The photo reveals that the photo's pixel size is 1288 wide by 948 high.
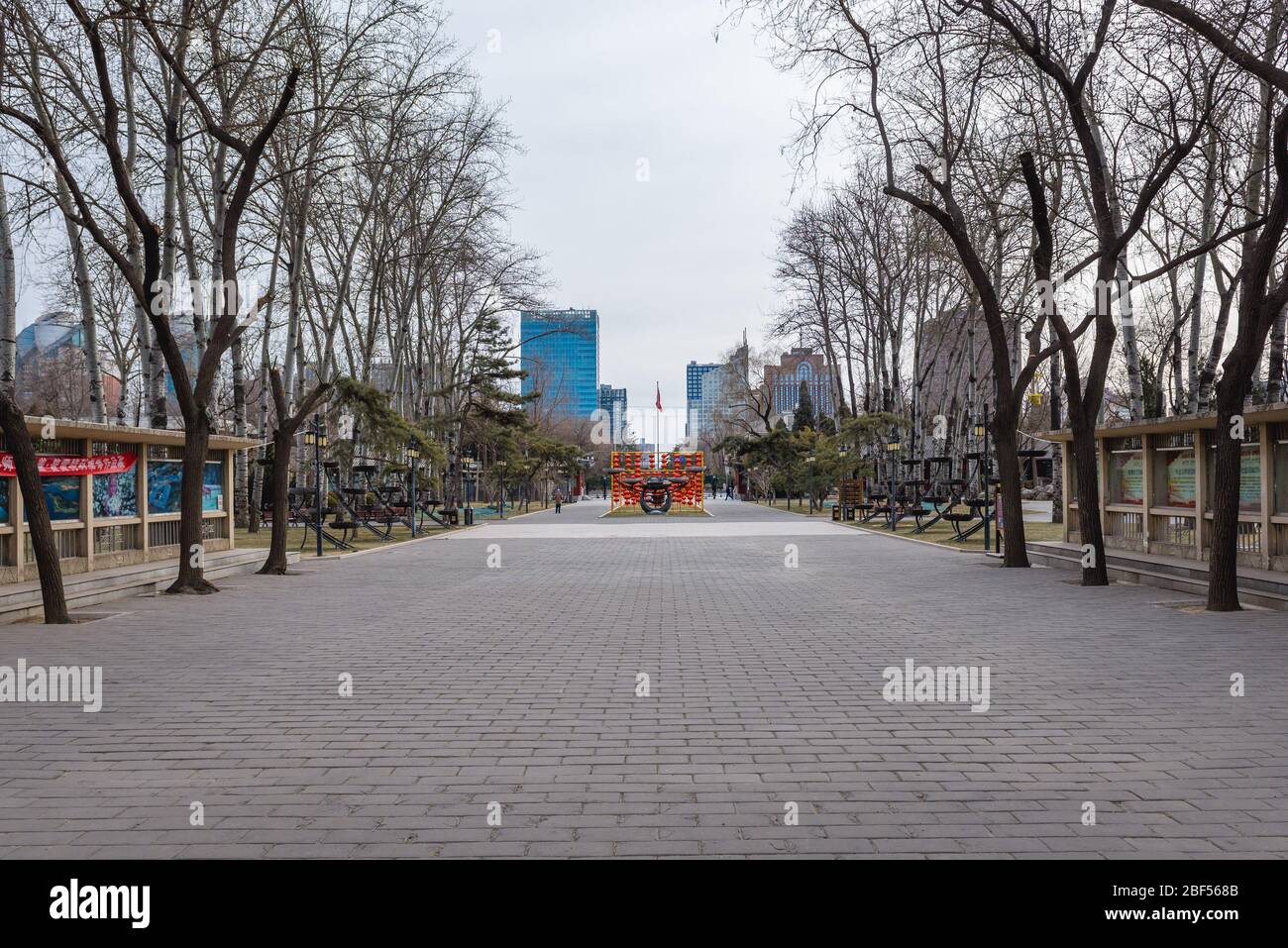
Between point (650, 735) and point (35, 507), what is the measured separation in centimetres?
893

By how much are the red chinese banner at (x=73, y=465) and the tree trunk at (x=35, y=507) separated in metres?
2.30

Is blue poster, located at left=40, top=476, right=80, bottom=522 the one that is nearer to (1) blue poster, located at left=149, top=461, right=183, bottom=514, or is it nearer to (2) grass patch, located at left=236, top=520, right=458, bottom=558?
(1) blue poster, located at left=149, top=461, right=183, bottom=514

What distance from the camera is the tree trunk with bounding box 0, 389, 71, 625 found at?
11.6m

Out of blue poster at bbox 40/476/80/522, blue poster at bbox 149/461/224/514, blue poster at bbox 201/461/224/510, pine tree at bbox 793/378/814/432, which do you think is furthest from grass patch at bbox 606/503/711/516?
blue poster at bbox 40/476/80/522

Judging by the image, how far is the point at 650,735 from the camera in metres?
6.32

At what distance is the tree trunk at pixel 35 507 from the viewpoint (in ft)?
37.9

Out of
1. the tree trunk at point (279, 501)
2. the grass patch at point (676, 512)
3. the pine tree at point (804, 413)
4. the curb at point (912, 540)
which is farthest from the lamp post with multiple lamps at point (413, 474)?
the pine tree at point (804, 413)

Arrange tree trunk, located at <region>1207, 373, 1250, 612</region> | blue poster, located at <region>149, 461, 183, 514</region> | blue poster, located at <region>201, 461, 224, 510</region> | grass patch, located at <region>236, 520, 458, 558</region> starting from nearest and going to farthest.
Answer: tree trunk, located at <region>1207, 373, 1250, 612</region>, blue poster, located at <region>149, 461, 183, 514</region>, blue poster, located at <region>201, 461, 224, 510</region>, grass patch, located at <region>236, 520, 458, 558</region>

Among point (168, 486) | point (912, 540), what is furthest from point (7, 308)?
point (912, 540)

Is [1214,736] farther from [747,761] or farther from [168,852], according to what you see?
[168,852]

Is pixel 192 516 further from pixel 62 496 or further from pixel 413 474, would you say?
pixel 413 474

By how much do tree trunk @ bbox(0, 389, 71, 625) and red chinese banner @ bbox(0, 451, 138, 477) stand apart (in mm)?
2299

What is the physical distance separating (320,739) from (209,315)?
25277mm

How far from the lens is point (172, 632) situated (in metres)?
11.0
